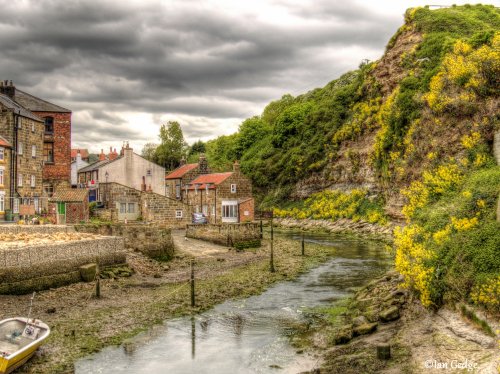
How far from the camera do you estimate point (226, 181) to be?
190ft

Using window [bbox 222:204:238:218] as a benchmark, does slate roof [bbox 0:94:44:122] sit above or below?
above

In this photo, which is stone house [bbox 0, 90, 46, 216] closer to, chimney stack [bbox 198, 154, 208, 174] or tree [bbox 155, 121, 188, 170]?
chimney stack [bbox 198, 154, 208, 174]

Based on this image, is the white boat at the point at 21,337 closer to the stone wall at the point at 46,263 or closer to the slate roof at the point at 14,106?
the stone wall at the point at 46,263

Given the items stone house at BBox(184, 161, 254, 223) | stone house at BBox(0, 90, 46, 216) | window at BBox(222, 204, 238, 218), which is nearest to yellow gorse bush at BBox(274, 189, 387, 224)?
stone house at BBox(184, 161, 254, 223)

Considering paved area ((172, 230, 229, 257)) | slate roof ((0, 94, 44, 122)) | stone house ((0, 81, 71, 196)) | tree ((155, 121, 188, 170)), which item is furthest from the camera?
tree ((155, 121, 188, 170))

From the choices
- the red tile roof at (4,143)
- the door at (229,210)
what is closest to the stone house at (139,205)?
the red tile roof at (4,143)

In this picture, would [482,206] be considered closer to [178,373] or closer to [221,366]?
[221,366]

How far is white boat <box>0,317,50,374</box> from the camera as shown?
14.1 m

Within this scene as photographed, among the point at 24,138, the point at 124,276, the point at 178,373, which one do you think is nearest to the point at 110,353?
the point at 178,373

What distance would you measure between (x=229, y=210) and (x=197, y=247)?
60.0 ft

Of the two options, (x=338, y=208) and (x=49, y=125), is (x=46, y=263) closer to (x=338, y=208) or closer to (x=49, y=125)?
(x=49, y=125)

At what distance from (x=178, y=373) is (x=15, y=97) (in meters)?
45.5

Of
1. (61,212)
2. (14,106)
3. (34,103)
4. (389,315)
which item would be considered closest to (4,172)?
(61,212)

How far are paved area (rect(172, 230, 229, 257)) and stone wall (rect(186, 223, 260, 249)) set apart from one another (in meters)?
0.72
